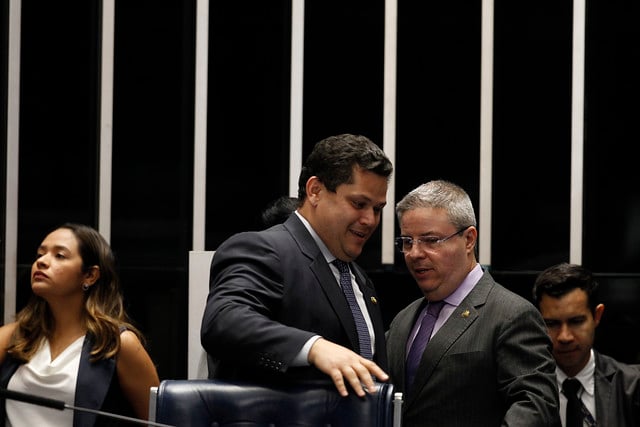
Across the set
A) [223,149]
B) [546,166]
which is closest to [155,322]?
[223,149]

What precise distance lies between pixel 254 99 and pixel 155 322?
1.03 m

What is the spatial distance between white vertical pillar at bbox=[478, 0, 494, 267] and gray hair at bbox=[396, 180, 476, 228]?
1.30 metres

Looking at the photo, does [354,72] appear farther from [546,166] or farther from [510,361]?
[510,361]

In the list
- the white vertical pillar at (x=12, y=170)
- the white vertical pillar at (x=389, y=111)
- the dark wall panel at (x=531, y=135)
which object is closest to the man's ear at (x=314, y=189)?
the white vertical pillar at (x=389, y=111)

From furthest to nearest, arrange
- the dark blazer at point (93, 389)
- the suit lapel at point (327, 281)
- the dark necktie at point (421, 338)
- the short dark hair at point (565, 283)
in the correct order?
1. the short dark hair at point (565, 283)
2. the dark blazer at point (93, 389)
3. the dark necktie at point (421, 338)
4. the suit lapel at point (327, 281)

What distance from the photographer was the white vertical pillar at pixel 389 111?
4.20 metres

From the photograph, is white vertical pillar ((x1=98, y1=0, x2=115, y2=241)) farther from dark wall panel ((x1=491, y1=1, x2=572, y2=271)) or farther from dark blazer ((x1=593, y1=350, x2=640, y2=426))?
dark blazer ((x1=593, y1=350, x2=640, y2=426))

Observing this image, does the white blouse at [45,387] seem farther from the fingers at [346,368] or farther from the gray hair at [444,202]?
the fingers at [346,368]

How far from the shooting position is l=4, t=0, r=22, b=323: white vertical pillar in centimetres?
426

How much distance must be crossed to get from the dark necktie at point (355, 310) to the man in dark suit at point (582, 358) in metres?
1.17

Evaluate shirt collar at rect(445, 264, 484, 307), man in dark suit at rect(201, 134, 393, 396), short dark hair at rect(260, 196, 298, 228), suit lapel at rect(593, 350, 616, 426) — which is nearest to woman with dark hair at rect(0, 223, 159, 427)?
short dark hair at rect(260, 196, 298, 228)

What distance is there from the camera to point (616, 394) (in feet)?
11.4

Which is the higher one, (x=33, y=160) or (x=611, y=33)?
(x=611, y=33)

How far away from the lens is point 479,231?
417cm
